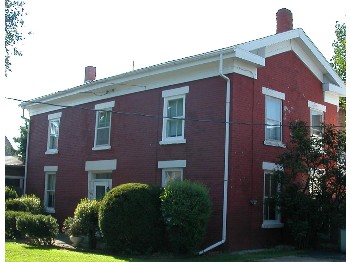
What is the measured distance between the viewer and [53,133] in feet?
78.7

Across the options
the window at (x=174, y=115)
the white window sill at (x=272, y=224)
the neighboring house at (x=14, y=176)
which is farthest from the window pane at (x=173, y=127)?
the neighboring house at (x=14, y=176)

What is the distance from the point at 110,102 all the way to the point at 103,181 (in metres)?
3.35

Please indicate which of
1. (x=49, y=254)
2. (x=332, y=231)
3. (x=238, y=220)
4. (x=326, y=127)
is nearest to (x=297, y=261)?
(x=238, y=220)

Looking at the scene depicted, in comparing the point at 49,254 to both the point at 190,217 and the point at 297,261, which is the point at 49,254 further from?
the point at 297,261

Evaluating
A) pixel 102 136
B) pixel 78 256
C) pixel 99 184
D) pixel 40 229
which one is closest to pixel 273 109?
pixel 102 136

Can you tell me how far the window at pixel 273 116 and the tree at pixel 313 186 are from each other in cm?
96

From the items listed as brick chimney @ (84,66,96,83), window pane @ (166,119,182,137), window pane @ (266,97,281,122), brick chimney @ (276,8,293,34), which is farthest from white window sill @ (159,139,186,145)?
brick chimney @ (84,66,96,83)

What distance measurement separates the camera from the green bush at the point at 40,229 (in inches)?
643

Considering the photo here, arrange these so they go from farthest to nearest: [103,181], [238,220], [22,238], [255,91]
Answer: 1. [103,181]
2. [22,238]
3. [255,91]
4. [238,220]

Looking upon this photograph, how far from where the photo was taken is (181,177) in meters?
17.0

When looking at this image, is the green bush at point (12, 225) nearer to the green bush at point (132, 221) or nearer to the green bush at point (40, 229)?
the green bush at point (40, 229)

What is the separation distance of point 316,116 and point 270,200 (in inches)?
219

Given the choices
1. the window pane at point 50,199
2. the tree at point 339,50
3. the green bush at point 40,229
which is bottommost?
the green bush at point 40,229

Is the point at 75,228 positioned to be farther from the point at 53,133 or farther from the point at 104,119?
the point at 53,133
